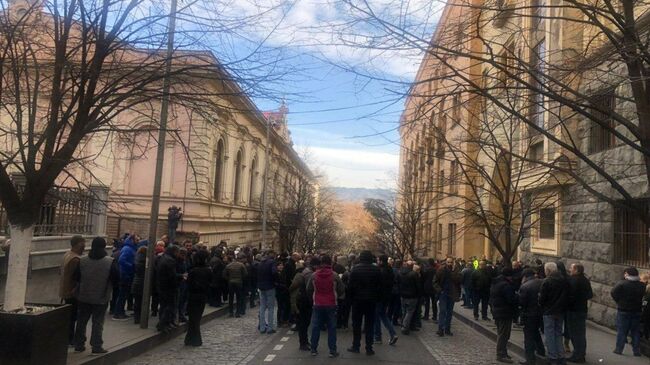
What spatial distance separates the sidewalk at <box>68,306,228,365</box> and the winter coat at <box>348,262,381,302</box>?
379cm

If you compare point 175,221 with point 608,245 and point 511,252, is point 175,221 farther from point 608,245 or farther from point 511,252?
point 608,245

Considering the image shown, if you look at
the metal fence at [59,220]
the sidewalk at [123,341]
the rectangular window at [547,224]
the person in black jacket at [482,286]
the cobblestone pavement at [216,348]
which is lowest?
the cobblestone pavement at [216,348]

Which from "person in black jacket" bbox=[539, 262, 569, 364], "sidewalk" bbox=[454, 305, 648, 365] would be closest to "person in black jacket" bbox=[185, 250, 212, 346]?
"person in black jacket" bbox=[539, 262, 569, 364]

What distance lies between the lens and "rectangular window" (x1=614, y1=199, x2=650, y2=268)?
42.8 ft

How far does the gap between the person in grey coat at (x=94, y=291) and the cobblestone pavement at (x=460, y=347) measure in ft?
18.8

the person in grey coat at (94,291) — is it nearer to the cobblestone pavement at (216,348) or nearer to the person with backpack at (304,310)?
the cobblestone pavement at (216,348)

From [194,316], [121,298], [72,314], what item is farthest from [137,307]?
[72,314]

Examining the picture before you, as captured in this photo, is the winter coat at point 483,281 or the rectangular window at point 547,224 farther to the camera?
the rectangular window at point 547,224

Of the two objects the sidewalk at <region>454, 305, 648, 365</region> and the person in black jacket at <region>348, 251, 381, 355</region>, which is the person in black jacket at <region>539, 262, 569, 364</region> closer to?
the sidewalk at <region>454, 305, 648, 365</region>

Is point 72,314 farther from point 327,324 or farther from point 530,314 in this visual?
point 530,314

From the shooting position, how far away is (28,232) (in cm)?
711

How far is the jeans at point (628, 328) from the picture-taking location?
10.6 meters

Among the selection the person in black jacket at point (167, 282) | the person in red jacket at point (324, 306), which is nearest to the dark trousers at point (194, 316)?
the person in black jacket at point (167, 282)

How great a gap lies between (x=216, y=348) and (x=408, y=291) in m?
4.80
